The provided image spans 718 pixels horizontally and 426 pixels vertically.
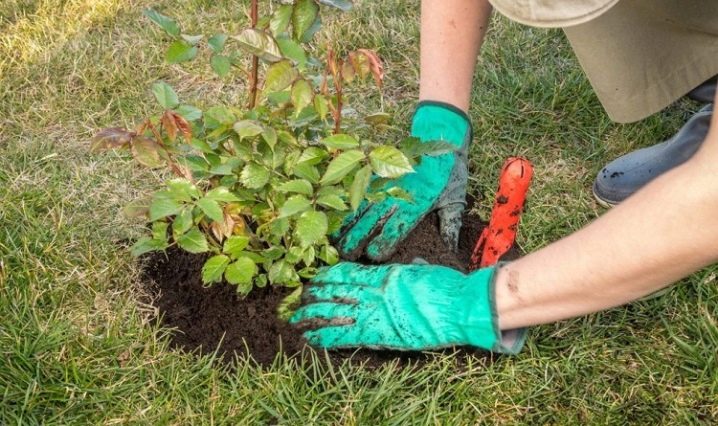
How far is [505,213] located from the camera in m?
1.87

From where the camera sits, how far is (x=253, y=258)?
1687mm

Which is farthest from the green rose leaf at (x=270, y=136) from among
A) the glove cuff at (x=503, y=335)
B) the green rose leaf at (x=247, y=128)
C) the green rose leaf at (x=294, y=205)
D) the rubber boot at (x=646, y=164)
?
the rubber boot at (x=646, y=164)

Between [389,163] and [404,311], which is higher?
[389,163]

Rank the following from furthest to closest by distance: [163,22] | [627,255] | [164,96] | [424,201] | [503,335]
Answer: [424,201]
[503,335]
[164,96]
[163,22]
[627,255]

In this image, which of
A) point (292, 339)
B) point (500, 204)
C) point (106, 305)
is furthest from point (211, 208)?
point (500, 204)

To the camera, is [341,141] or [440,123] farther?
[440,123]

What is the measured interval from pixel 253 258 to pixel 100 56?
1625mm

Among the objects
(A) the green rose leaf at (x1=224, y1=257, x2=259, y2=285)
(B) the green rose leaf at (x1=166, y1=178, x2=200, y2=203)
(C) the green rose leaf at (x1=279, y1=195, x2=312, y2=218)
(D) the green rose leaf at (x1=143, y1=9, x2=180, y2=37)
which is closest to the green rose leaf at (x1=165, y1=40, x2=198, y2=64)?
(D) the green rose leaf at (x1=143, y1=9, x2=180, y2=37)

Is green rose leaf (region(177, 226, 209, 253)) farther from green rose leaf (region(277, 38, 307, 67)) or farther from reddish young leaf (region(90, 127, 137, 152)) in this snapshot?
green rose leaf (region(277, 38, 307, 67))

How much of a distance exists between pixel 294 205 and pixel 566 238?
1.87 ft

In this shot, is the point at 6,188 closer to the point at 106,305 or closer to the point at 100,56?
the point at 106,305

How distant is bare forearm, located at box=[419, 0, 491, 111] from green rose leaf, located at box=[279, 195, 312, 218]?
2.34 feet

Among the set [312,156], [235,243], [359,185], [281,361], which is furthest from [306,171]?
[281,361]

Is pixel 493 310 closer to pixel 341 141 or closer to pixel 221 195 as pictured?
pixel 341 141
